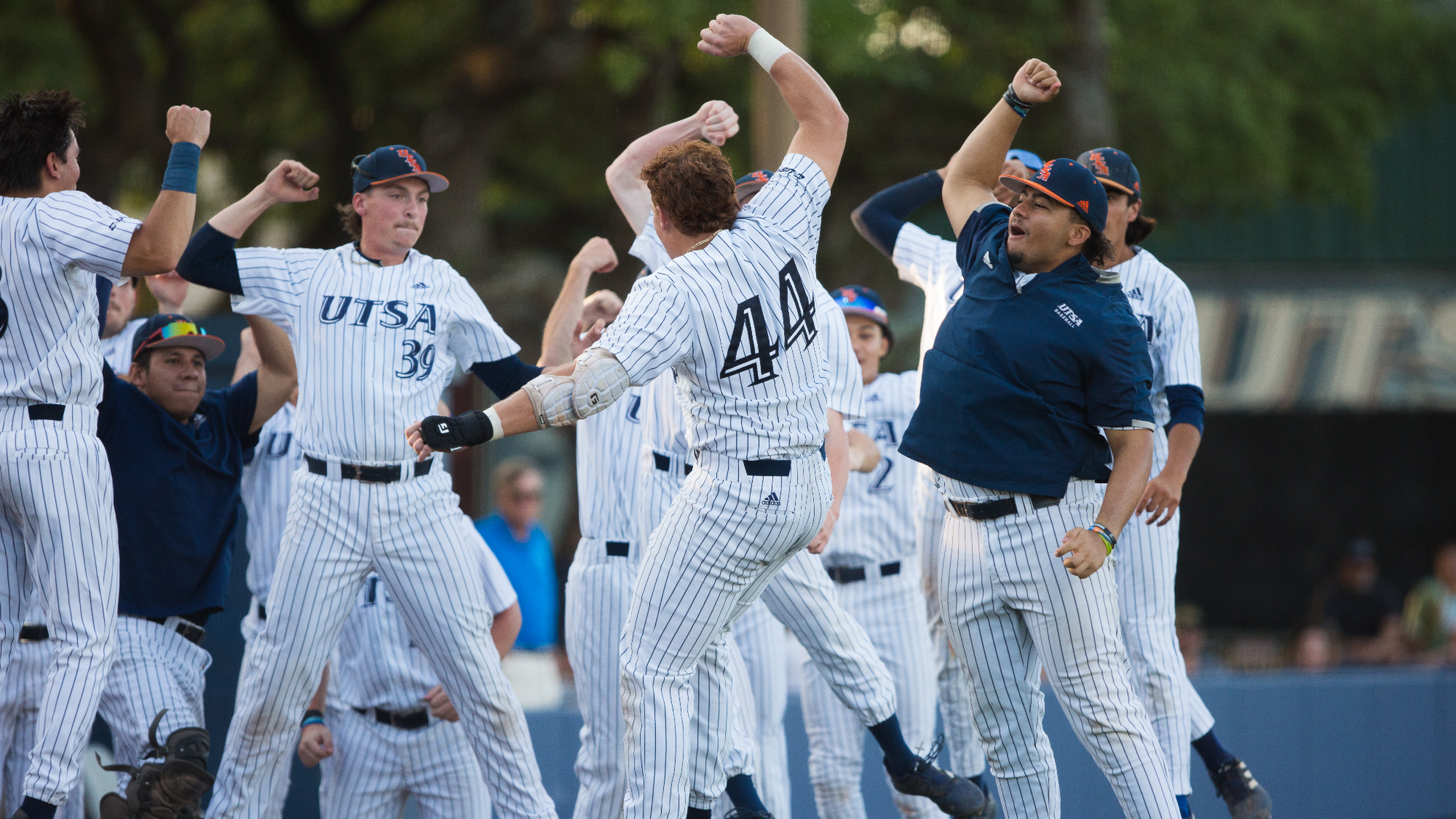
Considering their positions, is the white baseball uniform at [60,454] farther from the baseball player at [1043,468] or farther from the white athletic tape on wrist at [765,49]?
the baseball player at [1043,468]

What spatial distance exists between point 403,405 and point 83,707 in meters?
1.38

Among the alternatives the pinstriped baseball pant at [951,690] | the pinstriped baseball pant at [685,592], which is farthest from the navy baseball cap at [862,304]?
the pinstriped baseball pant at [685,592]

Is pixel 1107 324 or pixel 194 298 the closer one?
pixel 1107 324

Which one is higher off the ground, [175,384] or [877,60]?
[877,60]

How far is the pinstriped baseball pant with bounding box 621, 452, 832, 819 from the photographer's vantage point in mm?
4133

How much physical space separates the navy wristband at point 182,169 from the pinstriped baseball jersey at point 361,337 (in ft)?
1.42

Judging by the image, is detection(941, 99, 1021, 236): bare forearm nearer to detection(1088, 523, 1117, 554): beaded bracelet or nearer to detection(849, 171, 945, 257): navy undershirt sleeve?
detection(849, 171, 945, 257): navy undershirt sleeve

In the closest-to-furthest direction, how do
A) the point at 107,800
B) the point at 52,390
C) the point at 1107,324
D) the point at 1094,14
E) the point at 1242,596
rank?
the point at 1107,324 < the point at 52,390 < the point at 107,800 < the point at 1094,14 < the point at 1242,596

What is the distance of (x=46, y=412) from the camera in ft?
15.0

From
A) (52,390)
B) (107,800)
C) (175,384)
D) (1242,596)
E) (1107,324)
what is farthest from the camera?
(1242,596)

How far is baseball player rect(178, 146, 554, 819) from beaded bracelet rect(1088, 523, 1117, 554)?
207cm

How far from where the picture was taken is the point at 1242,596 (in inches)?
623

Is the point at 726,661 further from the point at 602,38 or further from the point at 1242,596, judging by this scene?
the point at 1242,596

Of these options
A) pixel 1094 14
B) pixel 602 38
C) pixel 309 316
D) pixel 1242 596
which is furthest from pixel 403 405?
pixel 1242 596
